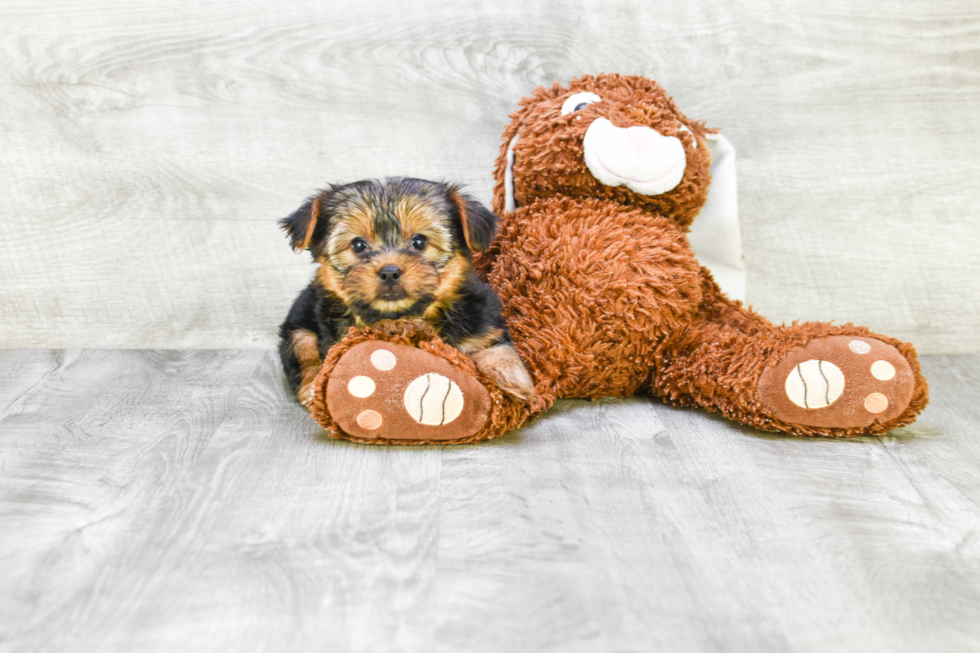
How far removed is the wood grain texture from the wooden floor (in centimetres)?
88

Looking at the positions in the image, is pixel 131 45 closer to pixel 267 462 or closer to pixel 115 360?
pixel 115 360

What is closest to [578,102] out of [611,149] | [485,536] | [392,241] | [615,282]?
[611,149]

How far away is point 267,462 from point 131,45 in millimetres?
1836

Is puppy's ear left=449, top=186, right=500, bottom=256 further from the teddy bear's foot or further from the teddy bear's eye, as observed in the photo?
the teddy bear's foot

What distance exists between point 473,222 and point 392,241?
21 cm

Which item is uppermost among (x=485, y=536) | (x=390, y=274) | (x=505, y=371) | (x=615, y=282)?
(x=390, y=274)

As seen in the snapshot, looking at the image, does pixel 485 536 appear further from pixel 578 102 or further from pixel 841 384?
pixel 578 102

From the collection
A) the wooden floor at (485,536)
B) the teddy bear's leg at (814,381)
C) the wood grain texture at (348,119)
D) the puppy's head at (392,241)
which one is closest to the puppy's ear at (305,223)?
the puppy's head at (392,241)

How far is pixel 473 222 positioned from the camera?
6.56 ft

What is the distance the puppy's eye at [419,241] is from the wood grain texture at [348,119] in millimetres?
1092

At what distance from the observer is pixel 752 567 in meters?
1.42

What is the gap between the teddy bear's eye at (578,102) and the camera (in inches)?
94.3

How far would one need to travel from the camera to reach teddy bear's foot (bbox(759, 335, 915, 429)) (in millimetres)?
1964

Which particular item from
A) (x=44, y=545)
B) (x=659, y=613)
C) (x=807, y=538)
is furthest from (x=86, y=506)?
(x=807, y=538)
